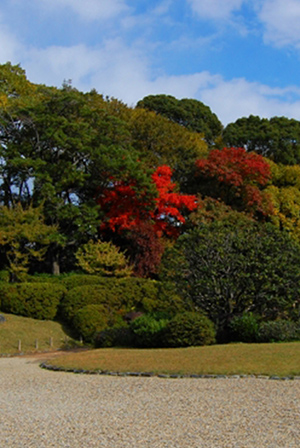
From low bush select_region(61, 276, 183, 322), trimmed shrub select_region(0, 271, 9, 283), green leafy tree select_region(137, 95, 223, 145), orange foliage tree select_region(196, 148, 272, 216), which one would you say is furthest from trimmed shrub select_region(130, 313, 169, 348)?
green leafy tree select_region(137, 95, 223, 145)

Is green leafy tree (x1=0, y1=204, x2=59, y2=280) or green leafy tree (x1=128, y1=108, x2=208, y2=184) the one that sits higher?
green leafy tree (x1=128, y1=108, x2=208, y2=184)

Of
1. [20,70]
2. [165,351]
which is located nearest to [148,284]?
[165,351]

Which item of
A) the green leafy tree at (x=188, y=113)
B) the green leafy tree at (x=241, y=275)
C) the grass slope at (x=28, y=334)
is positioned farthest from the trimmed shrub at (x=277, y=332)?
the green leafy tree at (x=188, y=113)

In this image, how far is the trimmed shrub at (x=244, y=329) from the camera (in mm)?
15508

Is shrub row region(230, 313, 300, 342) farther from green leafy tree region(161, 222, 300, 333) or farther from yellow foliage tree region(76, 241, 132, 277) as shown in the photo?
yellow foliage tree region(76, 241, 132, 277)

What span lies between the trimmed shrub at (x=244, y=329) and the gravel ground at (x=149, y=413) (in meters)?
5.93

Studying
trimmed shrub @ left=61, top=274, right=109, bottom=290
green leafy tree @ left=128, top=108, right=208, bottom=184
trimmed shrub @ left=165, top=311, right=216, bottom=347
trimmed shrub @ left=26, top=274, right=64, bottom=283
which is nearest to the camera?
trimmed shrub @ left=165, top=311, right=216, bottom=347

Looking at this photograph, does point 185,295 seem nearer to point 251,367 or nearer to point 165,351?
point 165,351

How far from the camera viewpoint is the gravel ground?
5969 millimetres

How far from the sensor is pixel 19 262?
25.7 meters

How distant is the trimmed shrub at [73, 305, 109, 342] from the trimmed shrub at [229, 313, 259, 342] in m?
6.31

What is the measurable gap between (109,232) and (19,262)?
17.5 feet

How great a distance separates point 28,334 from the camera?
19.8 m

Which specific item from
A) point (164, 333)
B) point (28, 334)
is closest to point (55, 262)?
point (28, 334)
